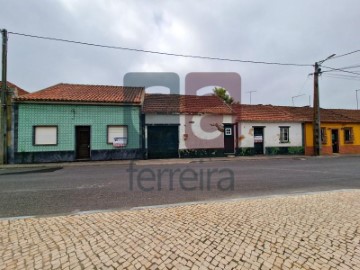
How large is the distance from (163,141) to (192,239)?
14.8 m

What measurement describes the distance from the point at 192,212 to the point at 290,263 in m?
2.18

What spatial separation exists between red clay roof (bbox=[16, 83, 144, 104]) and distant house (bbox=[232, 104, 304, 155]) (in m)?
9.76

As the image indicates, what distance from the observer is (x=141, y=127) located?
17375 mm

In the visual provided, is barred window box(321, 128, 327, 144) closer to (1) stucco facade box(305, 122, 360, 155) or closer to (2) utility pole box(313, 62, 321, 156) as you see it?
(1) stucco facade box(305, 122, 360, 155)

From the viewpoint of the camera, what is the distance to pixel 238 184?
780 centimetres

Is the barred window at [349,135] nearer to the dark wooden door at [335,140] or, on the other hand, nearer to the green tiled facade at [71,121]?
the dark wooden door at [335,140]

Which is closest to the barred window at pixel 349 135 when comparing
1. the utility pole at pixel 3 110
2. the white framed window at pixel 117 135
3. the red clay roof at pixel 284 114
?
the red clay roof at pixel 284 114

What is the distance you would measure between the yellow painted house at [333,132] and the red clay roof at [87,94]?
54.7ft

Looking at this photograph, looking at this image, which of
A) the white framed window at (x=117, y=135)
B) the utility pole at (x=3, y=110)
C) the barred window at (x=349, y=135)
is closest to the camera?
the utility pole at (x=3, y=110)

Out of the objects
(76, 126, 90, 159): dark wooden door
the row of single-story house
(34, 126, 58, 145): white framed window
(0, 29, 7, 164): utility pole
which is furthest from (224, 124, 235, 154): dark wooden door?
(0, 29, 7, 164): utility pole

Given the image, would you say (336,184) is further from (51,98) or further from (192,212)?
(51,98)

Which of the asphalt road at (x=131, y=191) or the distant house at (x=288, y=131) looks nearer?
the asphalt road at (x=131, y=191)

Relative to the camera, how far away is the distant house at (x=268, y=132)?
20.1 meters

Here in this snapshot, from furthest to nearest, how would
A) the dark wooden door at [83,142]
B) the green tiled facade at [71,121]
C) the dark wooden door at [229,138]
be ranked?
the dark wooden door at [229,138] < the dark wooden door at [83,142] < the green tiled facade at [71,121]
